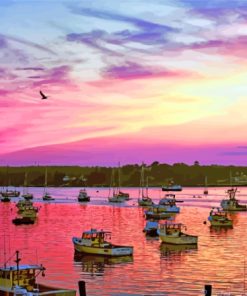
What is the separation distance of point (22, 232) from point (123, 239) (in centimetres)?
2378

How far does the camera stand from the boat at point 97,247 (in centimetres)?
7806

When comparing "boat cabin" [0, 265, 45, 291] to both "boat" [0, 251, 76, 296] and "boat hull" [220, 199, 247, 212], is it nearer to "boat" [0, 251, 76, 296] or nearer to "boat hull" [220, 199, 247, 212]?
"boat" [0, 251, 76, 296]

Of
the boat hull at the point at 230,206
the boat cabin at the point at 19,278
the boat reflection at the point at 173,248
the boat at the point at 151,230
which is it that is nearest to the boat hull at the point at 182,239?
the boat reflection at the point at 173,248

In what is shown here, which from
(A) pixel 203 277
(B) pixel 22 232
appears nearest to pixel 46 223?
(B) pixel 22 232

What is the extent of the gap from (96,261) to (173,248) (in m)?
17.3

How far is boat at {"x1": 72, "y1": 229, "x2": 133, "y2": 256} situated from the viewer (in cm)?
7806

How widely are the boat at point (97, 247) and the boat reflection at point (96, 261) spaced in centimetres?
64

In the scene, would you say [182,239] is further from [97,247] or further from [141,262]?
[141,262]

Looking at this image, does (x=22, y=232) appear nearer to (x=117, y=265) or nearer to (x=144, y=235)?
(x=144, y=235)

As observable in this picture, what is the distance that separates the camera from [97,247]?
262ft

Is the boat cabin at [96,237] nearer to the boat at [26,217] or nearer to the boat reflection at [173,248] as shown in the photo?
the boat reflection at [173,248]

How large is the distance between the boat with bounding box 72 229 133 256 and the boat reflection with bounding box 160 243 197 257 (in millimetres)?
7028

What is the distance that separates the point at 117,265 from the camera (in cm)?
7250

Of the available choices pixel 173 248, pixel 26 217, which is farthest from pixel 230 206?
pixel 173 248
